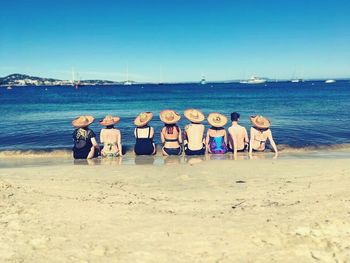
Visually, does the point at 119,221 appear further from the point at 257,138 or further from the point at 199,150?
Answer: the point at 257,138

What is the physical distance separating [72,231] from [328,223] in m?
3.60

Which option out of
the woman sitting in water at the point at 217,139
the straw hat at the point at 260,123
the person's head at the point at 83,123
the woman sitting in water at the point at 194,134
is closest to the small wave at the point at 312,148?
the straw hat at the point at 260,123

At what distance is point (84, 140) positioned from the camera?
1177 centimetres

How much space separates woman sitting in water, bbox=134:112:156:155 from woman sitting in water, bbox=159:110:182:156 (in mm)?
446

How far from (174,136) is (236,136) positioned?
2.08 metres

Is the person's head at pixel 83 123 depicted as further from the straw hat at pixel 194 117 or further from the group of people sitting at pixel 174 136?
the straw hat at pixel 194 117

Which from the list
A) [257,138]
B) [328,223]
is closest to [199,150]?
[257,138]

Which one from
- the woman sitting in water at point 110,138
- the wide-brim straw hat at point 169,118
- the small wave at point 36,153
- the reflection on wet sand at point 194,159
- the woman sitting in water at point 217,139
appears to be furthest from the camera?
the small wave at point 36,153

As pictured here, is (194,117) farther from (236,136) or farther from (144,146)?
(144,146)

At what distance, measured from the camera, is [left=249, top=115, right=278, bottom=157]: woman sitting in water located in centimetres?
1193

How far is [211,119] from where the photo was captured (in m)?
11.9

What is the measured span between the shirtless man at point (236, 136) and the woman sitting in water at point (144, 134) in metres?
2.69

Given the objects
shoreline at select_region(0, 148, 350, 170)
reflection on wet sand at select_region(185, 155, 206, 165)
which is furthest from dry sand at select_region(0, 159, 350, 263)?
shoreline at select_region(0, 148, 350, 170)

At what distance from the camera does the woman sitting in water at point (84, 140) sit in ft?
38.2
